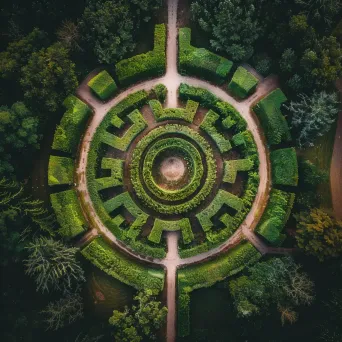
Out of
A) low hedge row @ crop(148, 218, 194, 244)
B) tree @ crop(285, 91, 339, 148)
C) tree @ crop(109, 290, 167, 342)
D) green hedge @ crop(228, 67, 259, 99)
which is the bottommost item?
tree @ crop(109, 290, 167, 342)

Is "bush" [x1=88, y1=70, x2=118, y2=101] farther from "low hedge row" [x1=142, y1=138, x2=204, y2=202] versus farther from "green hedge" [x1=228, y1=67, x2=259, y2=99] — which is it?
"green hedge" [x1=228, y1=67, x2=259, y2=99]

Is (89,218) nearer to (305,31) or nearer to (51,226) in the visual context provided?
(51,226)

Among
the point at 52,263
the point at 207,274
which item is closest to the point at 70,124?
the point at 52,263

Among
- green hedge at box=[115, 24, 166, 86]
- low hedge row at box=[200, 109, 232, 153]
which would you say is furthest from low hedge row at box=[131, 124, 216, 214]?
green hedge at box=[115, 24, 166, 86]

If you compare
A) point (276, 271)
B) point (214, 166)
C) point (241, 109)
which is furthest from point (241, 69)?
point (276, 271)

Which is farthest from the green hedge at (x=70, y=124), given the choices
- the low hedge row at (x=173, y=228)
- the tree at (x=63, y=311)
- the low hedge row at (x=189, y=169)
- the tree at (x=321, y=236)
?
the tree at (x=321, y=236)

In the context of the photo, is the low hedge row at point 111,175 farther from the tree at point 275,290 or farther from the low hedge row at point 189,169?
the tree at point 275,290
